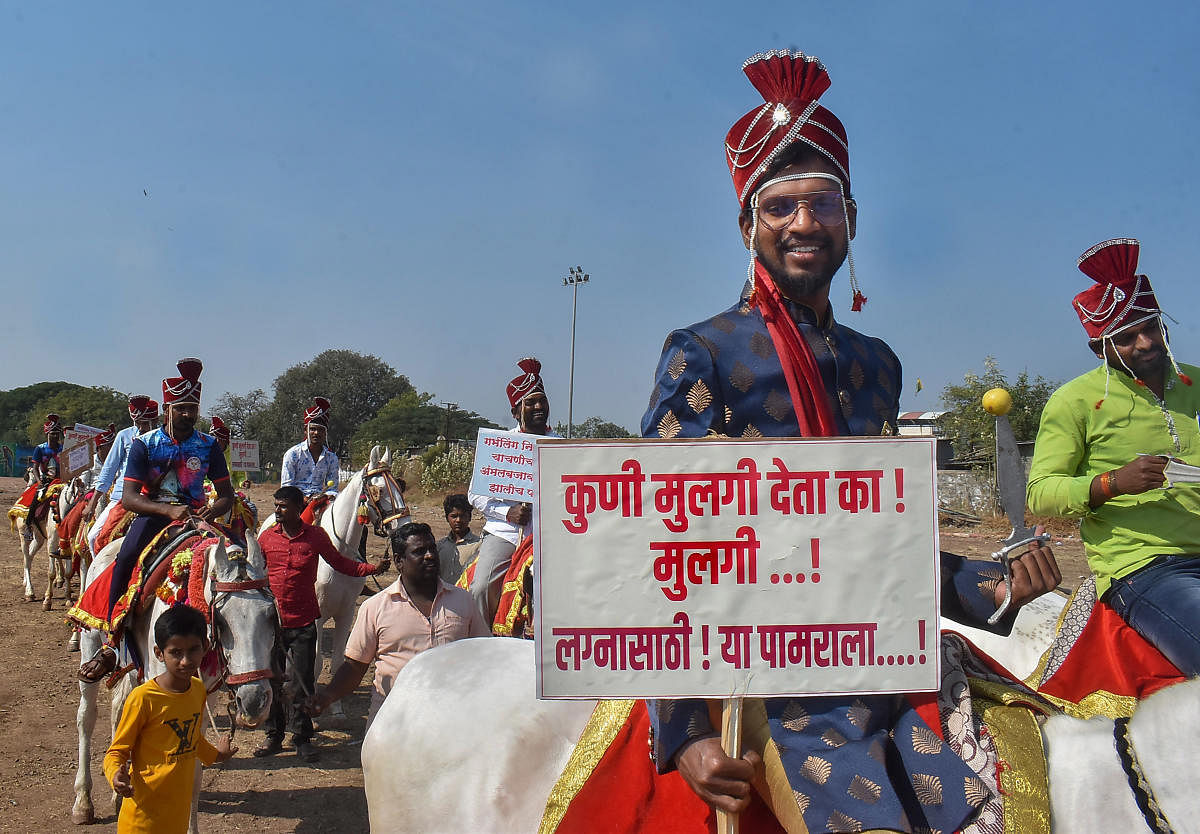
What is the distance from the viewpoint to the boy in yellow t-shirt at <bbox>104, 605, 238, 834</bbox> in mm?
4238

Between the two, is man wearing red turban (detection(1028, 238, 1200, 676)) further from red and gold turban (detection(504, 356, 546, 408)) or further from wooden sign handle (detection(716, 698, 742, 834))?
red and gold turban (detection(504, 356, 546, 408))

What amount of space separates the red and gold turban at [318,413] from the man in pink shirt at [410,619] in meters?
5.35

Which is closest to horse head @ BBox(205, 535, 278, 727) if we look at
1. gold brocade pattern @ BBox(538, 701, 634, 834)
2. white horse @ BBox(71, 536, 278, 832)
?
white horse @ BBox(71, 536, 278, 832)

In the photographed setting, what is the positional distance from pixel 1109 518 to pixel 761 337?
76.8 inches

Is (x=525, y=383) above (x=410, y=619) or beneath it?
above

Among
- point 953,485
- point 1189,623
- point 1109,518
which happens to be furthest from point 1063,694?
point 953,485

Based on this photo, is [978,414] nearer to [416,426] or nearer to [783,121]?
[783,121]

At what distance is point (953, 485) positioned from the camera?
80.7ft

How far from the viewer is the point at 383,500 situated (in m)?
8.48

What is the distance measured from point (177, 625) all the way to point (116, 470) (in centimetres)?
572

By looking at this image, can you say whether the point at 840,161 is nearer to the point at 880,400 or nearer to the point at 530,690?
the point at 880,400

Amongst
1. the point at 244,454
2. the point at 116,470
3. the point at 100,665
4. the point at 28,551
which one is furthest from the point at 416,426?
the point at 100,665

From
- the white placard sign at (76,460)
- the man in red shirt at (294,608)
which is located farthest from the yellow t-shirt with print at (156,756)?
the white placard sign at (76,460)

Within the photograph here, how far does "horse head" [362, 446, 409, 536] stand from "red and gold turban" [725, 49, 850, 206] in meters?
6.46
